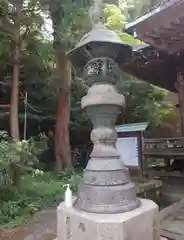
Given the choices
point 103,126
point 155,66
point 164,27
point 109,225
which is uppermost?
point 155,66

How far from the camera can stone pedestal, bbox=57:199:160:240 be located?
94.9 inches

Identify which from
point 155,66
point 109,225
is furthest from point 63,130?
point 109,225

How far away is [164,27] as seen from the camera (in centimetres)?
485

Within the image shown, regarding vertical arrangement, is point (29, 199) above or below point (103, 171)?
below

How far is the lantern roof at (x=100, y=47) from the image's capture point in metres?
2.66

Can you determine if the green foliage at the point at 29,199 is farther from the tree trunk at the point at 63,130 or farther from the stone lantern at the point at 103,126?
the stone lantern at the point at 103,126

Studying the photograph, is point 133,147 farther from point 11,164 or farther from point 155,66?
point 155,66

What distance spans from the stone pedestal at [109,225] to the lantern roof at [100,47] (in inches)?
60.4

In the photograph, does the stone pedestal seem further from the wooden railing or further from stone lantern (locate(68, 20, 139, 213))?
the wooden railing

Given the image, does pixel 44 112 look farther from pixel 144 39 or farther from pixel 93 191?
pixel 93 191

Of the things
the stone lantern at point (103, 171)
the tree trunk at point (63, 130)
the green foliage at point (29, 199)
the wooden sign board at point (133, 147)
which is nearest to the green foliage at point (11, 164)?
the green foliage at point (29, 199)

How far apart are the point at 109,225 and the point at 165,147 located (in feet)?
18.3

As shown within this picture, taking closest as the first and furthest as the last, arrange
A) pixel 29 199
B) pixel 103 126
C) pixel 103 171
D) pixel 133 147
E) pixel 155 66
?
pixel 103 171 < pixel 103 126 < pixel 29 199 < pixel 133 147 < pixel 155 66

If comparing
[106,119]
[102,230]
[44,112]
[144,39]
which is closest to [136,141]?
[144,39]
